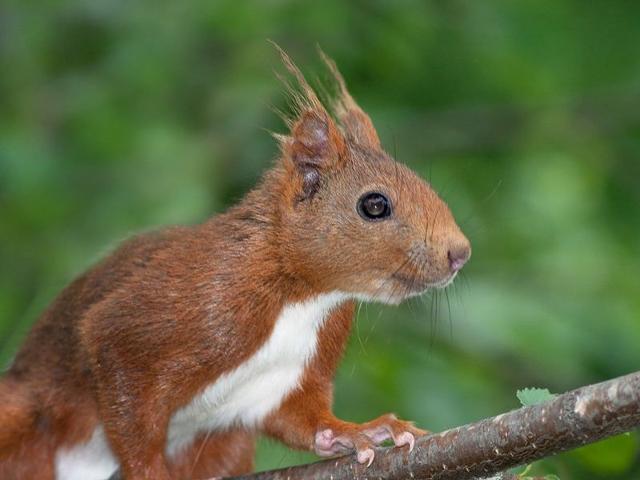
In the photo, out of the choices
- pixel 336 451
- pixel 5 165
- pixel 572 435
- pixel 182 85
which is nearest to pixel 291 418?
pixel 336 451

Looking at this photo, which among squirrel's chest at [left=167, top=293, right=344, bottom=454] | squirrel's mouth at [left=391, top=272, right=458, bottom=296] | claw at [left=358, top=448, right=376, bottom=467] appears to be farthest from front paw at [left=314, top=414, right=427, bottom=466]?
squirrel's mouth at [left=391, top=272, right=458, bottom=296]

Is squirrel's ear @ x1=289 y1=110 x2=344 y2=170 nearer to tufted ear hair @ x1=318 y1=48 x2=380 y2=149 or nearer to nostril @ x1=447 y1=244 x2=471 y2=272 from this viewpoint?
tufted ear hair @ x1=318 y1=48 x2=380 y2=149

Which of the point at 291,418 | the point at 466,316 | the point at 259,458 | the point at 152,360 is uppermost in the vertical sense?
the point at 152,360

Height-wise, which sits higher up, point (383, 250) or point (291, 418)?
point (383, 250)

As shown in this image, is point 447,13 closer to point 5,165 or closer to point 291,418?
point 5,165

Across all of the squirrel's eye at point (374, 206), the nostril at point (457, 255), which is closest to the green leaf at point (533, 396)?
the nostril at point (457, 255)

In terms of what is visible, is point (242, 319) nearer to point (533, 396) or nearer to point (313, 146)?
point (313, 146)
